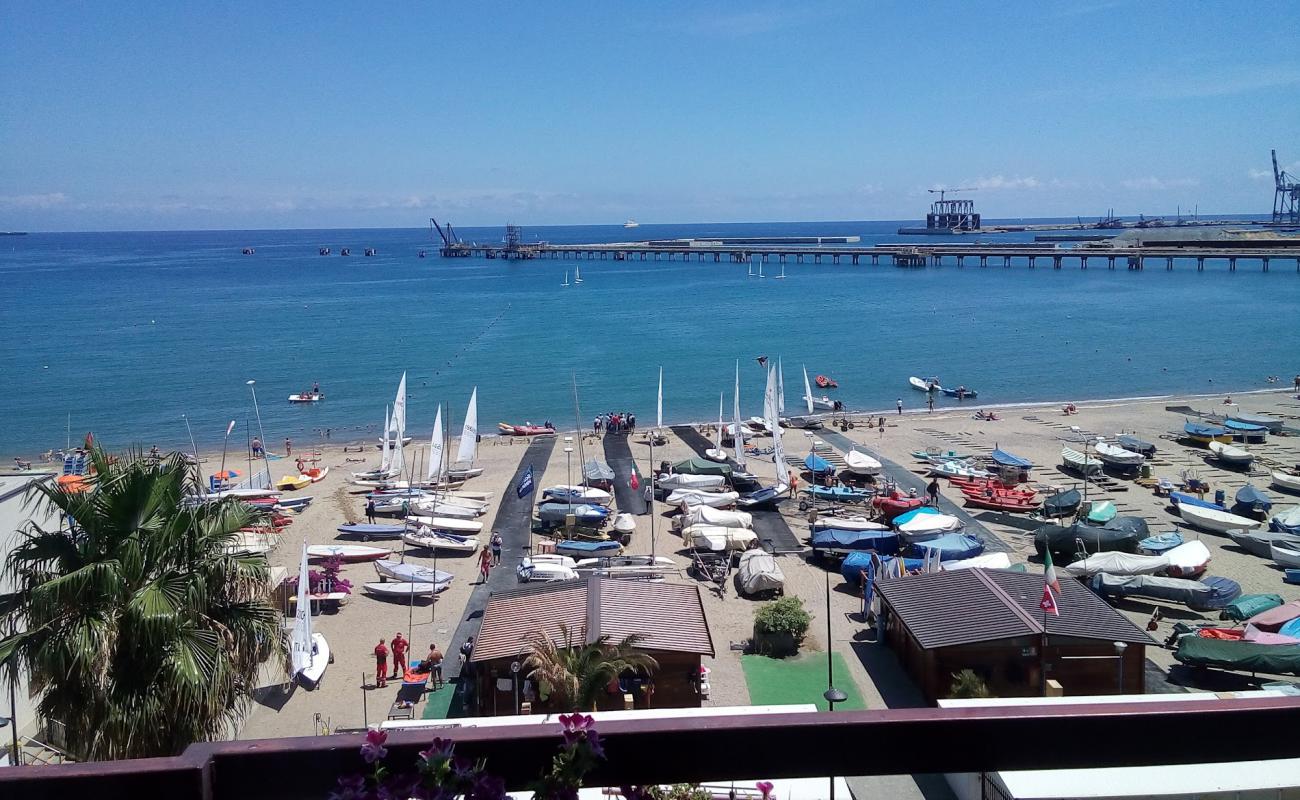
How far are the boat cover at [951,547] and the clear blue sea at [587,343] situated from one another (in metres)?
26.3

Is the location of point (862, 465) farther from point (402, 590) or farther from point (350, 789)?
point (350, 789)

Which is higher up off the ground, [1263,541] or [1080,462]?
[1080,462]

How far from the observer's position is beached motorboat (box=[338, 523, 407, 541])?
2628 centimetres

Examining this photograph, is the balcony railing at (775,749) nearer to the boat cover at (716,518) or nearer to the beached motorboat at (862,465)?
the boat cover at (716,518)

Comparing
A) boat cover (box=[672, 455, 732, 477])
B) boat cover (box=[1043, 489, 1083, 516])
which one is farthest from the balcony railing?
boat cover (box=[672, 455, 732, 477])

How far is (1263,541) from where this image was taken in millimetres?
23391

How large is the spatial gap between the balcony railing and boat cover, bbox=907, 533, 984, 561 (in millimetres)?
21262

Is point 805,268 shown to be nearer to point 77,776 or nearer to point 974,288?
point 974,288

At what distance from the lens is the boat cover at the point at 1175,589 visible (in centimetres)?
1977

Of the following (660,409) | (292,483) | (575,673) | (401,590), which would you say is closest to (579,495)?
(401,590)

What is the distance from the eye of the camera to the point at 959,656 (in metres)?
15.7

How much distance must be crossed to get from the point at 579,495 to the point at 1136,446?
2041 centimetres

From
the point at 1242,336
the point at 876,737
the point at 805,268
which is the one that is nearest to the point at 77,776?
the point at 876,737

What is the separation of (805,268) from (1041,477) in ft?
387
